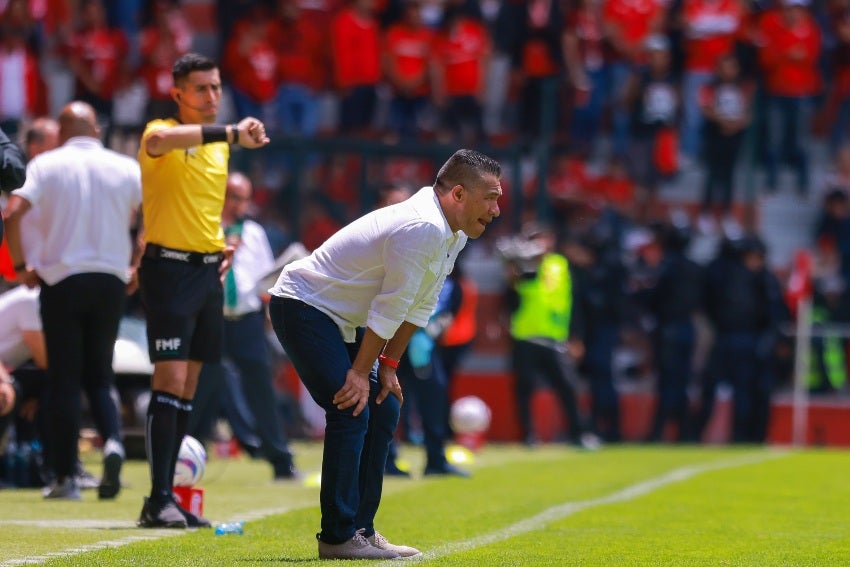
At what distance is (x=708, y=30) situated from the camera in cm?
2195

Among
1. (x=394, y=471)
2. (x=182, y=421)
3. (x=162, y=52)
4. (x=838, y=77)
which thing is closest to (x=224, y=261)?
(x=182, y=421)

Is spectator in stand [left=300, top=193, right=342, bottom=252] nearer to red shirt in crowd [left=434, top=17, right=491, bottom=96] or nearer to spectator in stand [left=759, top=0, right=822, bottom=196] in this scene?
red shirt in crowd [left=434, top=17, right=491, bottom=96]

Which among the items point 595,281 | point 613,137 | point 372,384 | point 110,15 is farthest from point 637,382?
point 372,384

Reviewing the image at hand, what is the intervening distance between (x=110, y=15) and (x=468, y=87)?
4.97m

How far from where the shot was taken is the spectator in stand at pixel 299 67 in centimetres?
2184

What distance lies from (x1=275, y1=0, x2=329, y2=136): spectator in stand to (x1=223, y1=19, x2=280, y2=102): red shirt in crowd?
0.14 meters

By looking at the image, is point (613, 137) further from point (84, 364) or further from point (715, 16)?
point (84, 364)

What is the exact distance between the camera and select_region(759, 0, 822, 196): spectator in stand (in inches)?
848

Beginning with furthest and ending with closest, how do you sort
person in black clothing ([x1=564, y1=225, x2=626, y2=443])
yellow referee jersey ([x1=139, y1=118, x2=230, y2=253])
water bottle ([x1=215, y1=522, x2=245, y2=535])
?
person in black clothing ([x1=564, y1=225, x2=626, y2=443]) < yellow referee jersey ([x1=139, y1=118, x2=230, y2=253]) < water bottle ([x1=215, y1=522, x2=245, y2=535])

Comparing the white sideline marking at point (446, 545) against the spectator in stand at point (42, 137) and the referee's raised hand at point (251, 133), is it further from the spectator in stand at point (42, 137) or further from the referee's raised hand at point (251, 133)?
the spectator in stand at point (42, 137)

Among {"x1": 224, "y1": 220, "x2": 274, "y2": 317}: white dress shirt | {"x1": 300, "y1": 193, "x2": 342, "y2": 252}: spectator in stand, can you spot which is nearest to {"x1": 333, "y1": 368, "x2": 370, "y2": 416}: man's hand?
{"x1": 224, "y1": 220, "x2": 274, "y2": 317}: white dress shirt

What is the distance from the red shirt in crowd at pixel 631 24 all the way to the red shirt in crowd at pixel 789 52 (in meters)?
1.35

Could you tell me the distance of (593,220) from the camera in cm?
2077

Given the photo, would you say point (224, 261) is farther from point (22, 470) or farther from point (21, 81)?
point (21, 81)
